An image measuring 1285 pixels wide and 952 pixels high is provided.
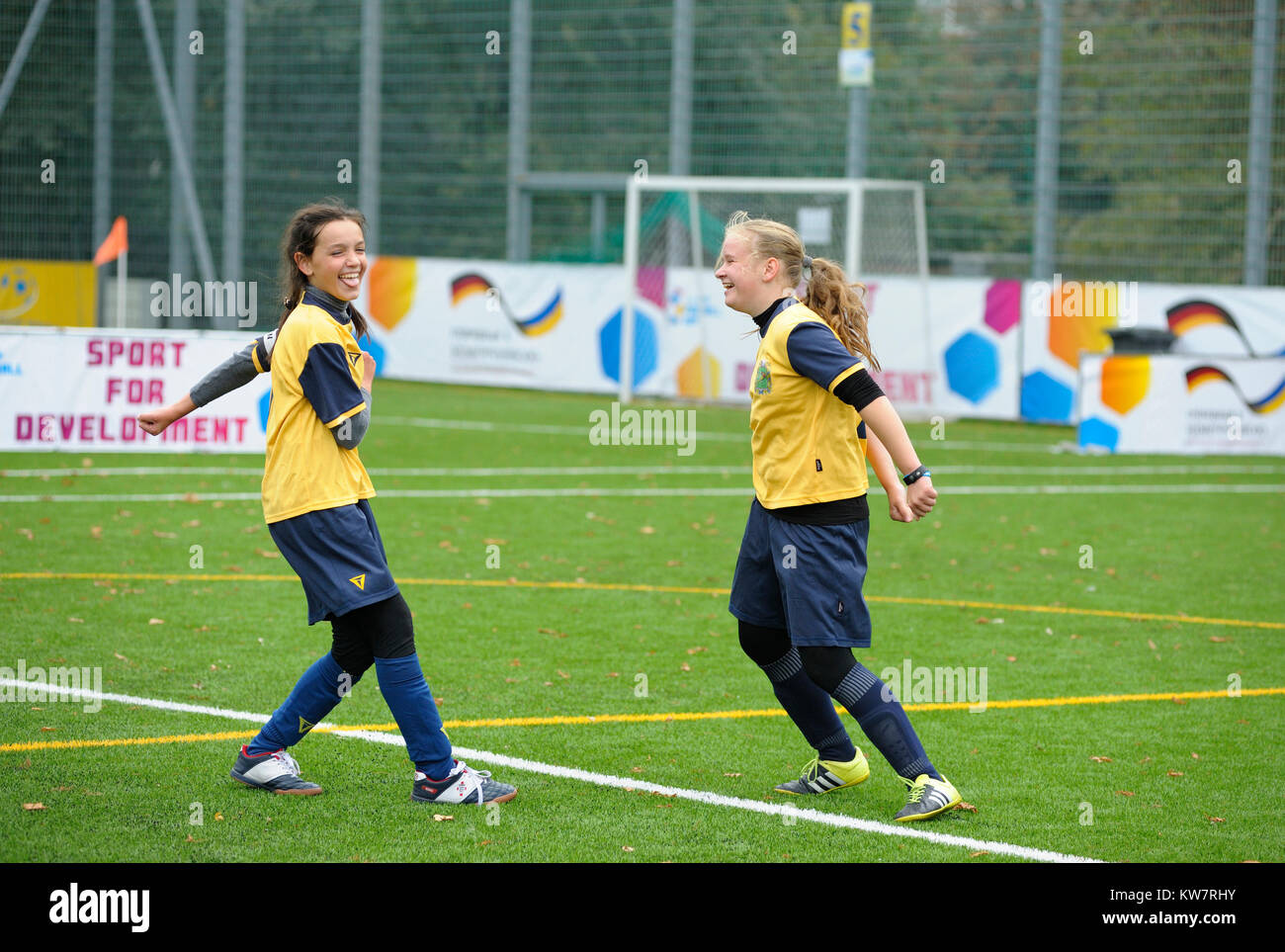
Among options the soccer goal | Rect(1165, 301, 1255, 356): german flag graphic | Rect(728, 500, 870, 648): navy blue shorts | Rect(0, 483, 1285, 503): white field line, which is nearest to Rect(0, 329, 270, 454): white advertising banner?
Rect(0, 483, 1285, 503): white field line

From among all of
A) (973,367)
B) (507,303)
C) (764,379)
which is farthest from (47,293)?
→ (764,379)

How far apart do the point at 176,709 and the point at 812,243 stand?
18279 mm

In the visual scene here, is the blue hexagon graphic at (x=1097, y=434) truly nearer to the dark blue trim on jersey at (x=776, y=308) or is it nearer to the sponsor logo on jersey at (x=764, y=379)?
the dark blue trim on jersey at (x=776, y=308)

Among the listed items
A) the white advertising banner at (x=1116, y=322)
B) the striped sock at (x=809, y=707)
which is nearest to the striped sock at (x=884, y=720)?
the striped sock at (x=809, y=707)

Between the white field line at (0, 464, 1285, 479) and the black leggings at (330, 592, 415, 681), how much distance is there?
9.02m

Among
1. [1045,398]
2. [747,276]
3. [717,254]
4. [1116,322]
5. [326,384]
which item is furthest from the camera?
[717,254]

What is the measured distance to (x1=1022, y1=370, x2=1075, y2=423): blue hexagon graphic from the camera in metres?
21.1

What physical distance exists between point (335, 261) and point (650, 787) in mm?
2024

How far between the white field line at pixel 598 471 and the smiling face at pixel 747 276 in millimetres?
9429

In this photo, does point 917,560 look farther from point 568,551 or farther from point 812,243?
point 812,243

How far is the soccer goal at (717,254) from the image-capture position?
22.2 meters

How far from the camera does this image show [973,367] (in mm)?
21750

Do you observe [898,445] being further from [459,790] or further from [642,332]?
[642,332]

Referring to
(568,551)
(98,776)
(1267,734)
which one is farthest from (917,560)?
(98,776)
